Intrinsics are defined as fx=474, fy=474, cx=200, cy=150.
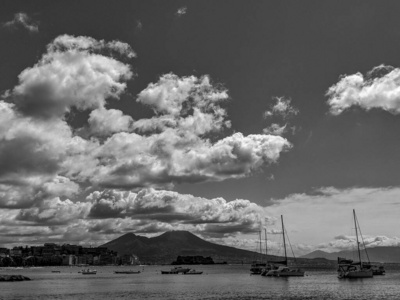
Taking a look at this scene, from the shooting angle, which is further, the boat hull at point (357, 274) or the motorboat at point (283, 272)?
the motorboat at point (283, 272)

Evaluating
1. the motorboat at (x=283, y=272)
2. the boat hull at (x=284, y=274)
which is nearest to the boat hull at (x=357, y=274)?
the boat hull at (x=284, y=274)

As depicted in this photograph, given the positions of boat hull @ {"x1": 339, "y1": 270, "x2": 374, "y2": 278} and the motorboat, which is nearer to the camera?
boat hull @ {"x1": 339, "y1": 270, "x2": 374, "y2": 278}

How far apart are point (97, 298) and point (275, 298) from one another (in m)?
40.3

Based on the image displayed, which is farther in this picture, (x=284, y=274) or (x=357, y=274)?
(x=284, y=274)

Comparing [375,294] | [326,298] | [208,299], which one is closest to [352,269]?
[375,294]

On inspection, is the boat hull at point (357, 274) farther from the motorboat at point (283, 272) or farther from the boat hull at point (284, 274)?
the motorboat at point (283, 272)

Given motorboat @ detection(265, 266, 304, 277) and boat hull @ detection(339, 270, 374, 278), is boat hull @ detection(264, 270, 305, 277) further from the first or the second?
boat hull @ detection(339, 270, 374, 278)

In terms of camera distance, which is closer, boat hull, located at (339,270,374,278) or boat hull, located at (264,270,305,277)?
boat hull, located at (339,270,374,278)

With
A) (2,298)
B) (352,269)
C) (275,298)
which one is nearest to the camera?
(275,298)

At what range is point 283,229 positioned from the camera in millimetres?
199125

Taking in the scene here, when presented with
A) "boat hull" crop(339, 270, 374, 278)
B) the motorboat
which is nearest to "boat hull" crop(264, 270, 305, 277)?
the motorboat

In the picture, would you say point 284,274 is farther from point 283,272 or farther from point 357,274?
point 357,274

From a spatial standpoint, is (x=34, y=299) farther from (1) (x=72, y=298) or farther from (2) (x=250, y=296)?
(2) (x=250, y=296)

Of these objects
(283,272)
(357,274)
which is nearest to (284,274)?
(283,272)
